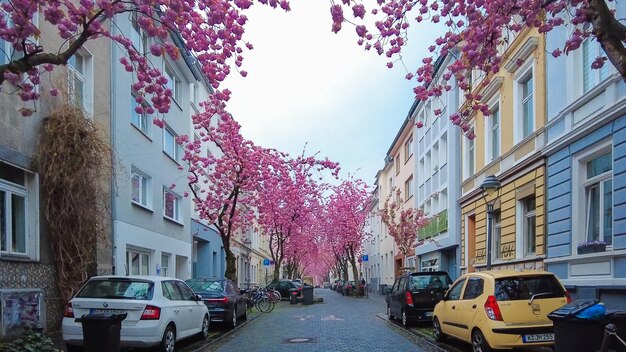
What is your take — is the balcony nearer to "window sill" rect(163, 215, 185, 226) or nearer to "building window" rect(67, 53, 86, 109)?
"window sill" rect(163, 215, 185, 226)

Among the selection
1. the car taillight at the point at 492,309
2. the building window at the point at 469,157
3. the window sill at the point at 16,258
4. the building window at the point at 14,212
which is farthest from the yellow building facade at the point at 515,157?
the window sill at the point at 16,258

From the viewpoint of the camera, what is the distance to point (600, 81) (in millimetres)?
11922

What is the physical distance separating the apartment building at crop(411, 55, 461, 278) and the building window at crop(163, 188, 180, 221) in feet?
35.5

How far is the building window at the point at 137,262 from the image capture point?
1814cm

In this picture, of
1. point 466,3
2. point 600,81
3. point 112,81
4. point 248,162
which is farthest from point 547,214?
point 112,81

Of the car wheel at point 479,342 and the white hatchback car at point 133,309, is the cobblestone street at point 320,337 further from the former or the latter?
the car wheel at point 479,342

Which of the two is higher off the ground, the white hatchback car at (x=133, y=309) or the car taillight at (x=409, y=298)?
the white hatchback car at (x=133, y=309)

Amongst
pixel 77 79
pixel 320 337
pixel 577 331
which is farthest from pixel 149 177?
pixel 577 331

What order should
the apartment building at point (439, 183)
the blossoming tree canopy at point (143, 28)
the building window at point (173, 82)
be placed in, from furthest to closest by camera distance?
the apartment building at point (439, 183)
the building window at point (173, 82)
the blossoming tree canopy at point (143, 28)

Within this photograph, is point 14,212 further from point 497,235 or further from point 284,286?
point 284,286

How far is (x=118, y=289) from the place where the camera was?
405 inches

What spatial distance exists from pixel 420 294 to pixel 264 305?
35.0ft

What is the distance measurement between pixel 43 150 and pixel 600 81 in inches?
471

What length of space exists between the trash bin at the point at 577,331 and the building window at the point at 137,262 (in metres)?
13.9
